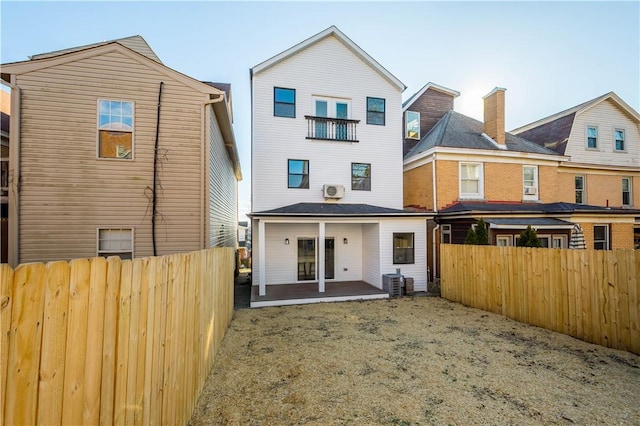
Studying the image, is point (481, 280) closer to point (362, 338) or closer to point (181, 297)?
point (362, 338)

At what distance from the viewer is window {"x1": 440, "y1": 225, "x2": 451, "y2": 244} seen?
12.7m

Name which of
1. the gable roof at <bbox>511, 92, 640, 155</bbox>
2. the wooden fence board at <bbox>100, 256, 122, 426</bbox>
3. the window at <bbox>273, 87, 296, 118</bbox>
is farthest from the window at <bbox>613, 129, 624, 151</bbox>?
the wooden fence board at <bbox>100, 256, 122, 426</bbox>

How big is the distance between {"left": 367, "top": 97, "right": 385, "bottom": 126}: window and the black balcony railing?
2.76ft

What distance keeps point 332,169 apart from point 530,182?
10.1 meters

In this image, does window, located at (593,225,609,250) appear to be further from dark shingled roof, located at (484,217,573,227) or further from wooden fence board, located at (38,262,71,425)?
wooden fence board, located at (38,262,71,425)

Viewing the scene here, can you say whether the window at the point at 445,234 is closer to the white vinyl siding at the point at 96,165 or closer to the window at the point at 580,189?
the window at the point at 580,189

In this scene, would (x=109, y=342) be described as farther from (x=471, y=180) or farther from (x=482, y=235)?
(x=471, y=180)

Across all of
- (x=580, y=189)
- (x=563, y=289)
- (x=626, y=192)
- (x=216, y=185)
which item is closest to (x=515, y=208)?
(x=580, y=189)

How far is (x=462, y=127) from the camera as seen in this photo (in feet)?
50.6

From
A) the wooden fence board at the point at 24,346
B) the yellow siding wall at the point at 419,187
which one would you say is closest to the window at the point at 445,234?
the yellow siding wall at the point at 419,187

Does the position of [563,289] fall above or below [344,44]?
below

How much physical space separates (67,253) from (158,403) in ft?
24.1

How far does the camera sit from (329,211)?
10.6 meters

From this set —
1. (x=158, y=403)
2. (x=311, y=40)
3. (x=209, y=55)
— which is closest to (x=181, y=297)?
(x=158, y=403)
